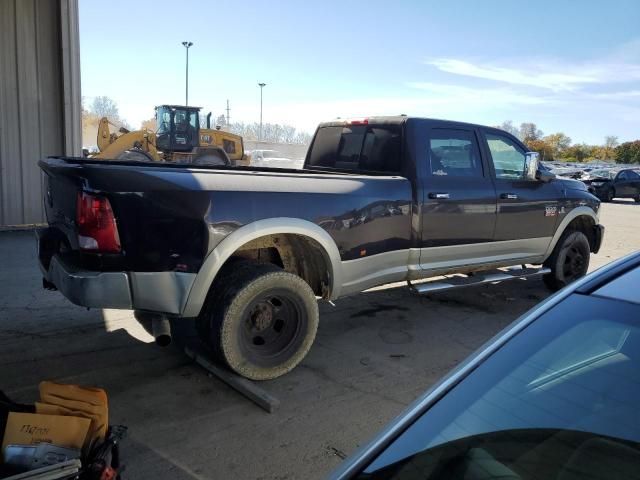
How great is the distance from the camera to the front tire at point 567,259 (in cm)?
684

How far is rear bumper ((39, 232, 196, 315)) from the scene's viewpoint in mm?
3477

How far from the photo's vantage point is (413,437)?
158cm

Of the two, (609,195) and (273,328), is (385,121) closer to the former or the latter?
(273,328)

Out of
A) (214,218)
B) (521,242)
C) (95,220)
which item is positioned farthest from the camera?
(521,242)

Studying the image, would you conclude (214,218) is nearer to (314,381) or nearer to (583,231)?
(314,381)

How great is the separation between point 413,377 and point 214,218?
2000 millimetres

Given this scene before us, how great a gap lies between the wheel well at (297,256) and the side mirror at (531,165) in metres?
3.02

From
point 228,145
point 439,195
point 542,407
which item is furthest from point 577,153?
point 542,407

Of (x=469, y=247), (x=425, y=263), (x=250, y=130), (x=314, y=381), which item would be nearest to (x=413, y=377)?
(x=314, y=381)

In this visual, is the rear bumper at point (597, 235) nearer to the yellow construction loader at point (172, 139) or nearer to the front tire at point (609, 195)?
the yellow construction loader at point (172, 139)

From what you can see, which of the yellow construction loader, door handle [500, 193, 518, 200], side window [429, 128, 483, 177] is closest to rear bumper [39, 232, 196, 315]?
side window [429, 128, 483, 177]

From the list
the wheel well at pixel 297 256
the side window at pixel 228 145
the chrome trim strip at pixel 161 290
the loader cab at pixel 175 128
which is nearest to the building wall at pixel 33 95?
the wheel well at pixel 297 256

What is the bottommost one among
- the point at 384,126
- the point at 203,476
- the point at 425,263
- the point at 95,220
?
the point at 203,476

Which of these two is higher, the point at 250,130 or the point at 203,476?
the point at 250,130
